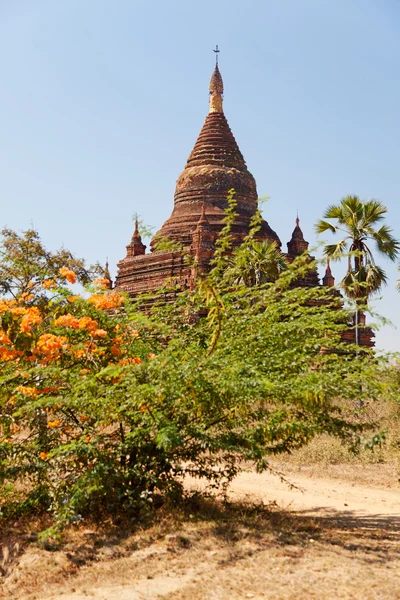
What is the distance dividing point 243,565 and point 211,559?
0.36m

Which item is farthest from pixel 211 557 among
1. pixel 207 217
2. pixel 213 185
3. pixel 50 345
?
pixel 213 185

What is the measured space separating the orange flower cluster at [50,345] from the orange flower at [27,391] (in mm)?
430

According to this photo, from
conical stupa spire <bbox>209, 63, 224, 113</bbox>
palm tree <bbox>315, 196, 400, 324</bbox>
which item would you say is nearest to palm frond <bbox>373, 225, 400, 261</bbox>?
palm tree <bbox>315, 196, 400, 324</bbox>

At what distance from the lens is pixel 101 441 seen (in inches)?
267

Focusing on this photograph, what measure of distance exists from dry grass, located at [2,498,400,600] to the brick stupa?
601 inches

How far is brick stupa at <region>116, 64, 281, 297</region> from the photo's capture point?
2389 cm

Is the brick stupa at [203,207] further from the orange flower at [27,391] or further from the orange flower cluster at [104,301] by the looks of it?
the orange flower at [27,391]

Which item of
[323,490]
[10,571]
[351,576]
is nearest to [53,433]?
[10,571]

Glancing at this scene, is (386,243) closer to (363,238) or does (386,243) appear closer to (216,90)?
(363,238)

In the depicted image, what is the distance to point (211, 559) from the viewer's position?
18.7 feet

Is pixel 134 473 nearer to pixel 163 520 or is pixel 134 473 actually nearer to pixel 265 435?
pixel 163 520

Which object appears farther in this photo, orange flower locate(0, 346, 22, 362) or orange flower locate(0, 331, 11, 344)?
orange flower locate(0, 346, 22, 362)

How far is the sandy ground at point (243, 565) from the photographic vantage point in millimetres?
5000

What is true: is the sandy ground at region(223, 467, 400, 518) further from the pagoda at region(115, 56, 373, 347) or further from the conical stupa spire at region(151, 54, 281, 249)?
the conical stupa spire at region(151, 54, 281, 249)
